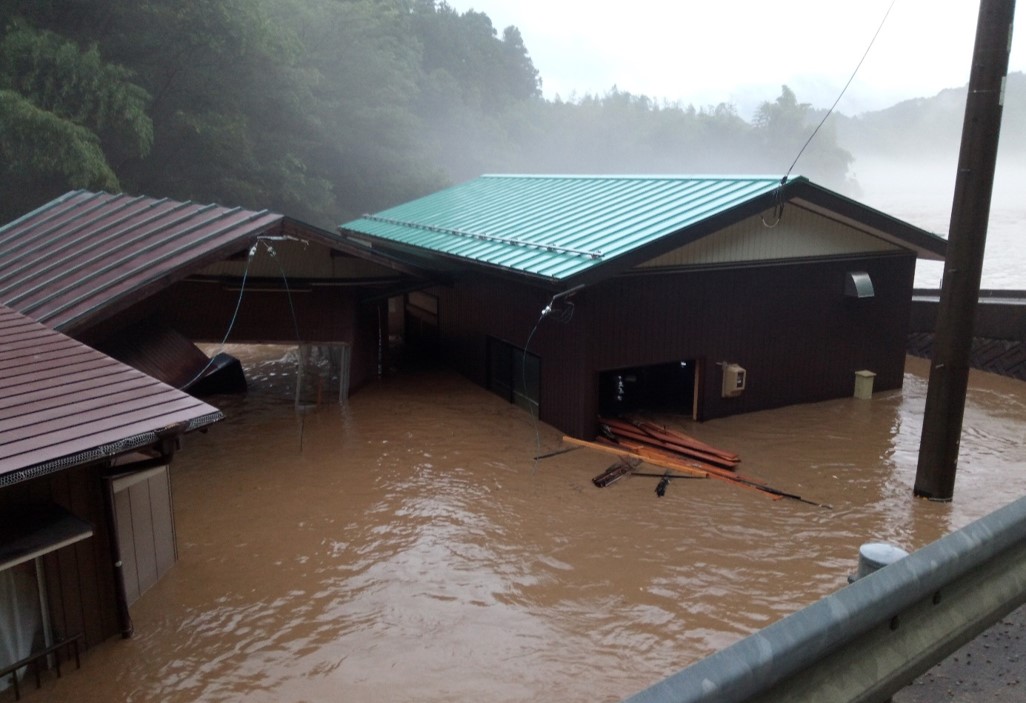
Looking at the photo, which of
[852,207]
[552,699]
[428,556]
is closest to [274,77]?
[852,207]

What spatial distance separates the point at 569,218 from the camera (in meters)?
14.7

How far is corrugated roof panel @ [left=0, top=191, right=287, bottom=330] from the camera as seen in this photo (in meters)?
10.4

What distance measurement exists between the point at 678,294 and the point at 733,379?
189 centimetres

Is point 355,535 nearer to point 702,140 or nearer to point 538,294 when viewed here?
point 538,294

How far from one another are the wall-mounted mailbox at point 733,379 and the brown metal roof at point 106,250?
292 inches

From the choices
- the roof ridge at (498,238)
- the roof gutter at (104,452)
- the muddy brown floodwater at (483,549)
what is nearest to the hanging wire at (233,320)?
the muddy brown floodwater at (483,549)

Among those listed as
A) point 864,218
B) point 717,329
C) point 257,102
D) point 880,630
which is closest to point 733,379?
point 717,329

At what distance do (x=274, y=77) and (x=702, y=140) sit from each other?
219ft

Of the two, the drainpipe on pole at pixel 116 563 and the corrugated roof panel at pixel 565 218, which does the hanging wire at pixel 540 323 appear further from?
the drainpipe on pole at pixel 116 563

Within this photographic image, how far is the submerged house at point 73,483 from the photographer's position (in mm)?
6086

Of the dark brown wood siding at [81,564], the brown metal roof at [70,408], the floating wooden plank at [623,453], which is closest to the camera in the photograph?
the brown metal roof at [70,408]

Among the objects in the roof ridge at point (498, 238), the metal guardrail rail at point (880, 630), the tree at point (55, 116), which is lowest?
the metal guardrail rail at point (880, 630)

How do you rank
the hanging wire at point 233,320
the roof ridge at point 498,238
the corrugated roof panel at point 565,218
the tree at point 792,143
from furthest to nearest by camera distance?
the tree at point 792,143 → the hanging wire at point 233,320 → the corrugated roof panel at point 565,218 → the roof ridge at point 498,238

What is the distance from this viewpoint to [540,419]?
1377 cm
